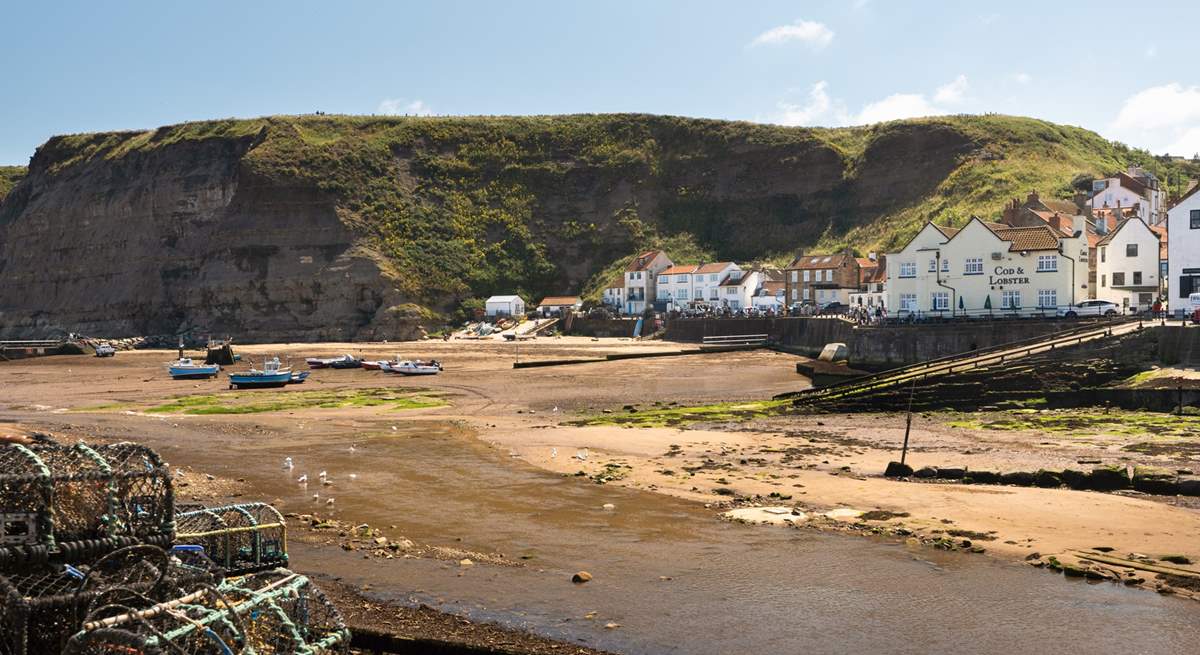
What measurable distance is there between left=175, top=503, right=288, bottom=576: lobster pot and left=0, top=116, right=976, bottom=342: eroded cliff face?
94.0 metres

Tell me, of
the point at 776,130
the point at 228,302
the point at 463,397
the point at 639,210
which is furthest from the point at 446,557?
the point at 776,130

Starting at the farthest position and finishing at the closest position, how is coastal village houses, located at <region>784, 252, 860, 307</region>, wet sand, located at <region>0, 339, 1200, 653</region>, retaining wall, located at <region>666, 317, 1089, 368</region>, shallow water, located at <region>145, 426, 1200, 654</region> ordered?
coastal village houses, located at <region>784, 252, 860, 307</region> < retaining wall, located at <region>666, 317, 1089, 368</region> < wet sand, located at <region>0, 339, 1200, 653</region> < shallow water, located at <region>145, 426, 1200, 654</region>

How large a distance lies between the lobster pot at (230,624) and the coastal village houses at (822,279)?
9427 cm

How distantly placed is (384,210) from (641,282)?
3848 cm

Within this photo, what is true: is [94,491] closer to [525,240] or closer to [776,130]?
[525,240]

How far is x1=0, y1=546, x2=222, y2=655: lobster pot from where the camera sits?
1078 cm

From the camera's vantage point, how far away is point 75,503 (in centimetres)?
1252

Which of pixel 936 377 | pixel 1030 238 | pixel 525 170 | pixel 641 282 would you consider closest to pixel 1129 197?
pixel 1030 238

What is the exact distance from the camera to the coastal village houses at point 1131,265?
212ft

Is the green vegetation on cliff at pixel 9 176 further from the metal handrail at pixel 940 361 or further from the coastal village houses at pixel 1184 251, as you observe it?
the coastal village houses at pixel 1184 251

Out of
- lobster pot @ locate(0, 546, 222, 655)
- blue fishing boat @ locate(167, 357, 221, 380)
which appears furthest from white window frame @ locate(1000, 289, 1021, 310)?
lobster pot @ locate(0, 546, 222, 655)

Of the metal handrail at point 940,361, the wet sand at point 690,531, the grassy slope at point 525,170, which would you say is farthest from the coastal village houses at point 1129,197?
the wet sand at point 690,531

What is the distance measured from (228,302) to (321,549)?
361ft

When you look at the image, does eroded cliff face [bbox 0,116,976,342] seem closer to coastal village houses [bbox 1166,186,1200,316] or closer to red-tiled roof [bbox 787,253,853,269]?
red-tiled roof [bbox 787,253,853,269]
